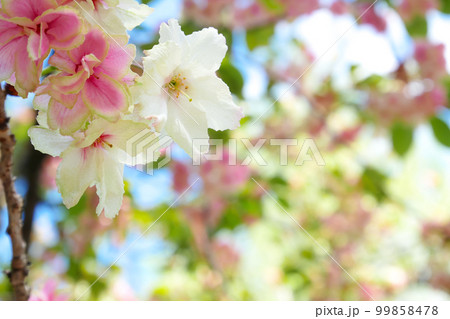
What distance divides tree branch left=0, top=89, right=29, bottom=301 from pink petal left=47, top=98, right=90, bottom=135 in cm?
7

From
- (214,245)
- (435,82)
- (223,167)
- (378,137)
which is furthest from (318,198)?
(223,167)

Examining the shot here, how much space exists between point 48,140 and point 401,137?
1.30 metres

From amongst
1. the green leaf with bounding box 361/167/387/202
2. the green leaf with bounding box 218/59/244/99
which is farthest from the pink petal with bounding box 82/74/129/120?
the green leaf with bounding box 361/167/387/202

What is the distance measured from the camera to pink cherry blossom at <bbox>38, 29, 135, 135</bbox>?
332 mm

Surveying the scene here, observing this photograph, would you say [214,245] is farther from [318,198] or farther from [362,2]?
[362,2]

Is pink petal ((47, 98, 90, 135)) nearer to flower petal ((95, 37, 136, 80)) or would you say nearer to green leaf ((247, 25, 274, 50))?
flower petal ((95, 37, 136, 80))

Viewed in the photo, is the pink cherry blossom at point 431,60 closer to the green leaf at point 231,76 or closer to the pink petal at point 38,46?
the green leaf at point 231,76

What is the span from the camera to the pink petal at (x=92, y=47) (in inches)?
13.3

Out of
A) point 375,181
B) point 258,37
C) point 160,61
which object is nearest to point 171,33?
point 160,61

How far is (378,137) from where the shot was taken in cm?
184

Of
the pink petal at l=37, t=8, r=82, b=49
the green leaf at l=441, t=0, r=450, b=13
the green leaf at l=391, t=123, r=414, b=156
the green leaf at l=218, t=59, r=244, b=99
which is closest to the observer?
the pink petal at l=37, t=8, r=82, b=49

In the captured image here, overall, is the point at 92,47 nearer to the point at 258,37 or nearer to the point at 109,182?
the point at 109,182

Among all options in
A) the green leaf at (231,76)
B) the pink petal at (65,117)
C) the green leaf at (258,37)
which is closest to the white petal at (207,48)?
the pink petal at (65,117)

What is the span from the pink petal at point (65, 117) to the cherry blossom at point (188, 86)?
4 centimetres
